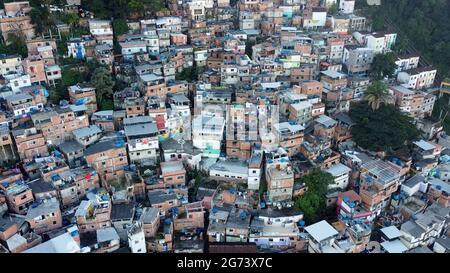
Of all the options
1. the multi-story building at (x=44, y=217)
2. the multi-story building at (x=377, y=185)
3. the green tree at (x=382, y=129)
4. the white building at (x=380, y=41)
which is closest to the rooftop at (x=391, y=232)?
the multi-story building at (x=377, y=185)

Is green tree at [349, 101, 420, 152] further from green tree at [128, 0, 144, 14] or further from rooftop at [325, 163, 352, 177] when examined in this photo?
green tree at [128, 0, 144, 14]

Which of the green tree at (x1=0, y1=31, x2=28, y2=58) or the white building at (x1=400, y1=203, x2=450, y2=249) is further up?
the green tree at (x1=0, y1=31, x2=28, y2=58)

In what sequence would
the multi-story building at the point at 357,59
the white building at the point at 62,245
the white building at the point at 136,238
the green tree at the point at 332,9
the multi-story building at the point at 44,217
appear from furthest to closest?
the green tree at the point at 332,9
the multi-story building at the point at 357,59
the multi-story building at the point at 44,217
the white building at the point at 136,238
the white building at the point at 62,245

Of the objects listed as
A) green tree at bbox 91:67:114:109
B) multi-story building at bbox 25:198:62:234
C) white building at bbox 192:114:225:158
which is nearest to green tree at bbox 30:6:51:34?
green tree at bbox 91:67:114:109

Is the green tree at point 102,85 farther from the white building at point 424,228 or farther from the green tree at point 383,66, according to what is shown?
the green tree at point 383,66

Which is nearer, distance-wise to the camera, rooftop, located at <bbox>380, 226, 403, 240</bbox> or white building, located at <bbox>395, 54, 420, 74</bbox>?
rooftop, located at <bbox>380, 226, 403, 240</bbox>

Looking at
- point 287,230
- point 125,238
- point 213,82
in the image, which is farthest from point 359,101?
point 125,238
